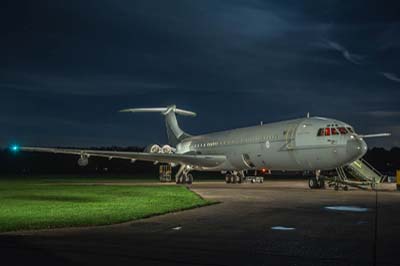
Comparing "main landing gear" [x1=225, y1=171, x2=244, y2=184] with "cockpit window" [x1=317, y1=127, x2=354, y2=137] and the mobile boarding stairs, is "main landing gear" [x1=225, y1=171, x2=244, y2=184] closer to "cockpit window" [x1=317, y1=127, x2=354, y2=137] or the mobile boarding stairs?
the mobile boarding stairs

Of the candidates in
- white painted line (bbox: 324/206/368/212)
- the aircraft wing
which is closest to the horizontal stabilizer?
the aircraft wing

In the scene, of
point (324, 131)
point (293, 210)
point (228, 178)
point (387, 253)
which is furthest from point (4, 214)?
point (228, 178)

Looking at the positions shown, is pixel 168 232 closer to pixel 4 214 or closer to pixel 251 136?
pixel 4 214

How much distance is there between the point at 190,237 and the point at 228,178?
32.7m

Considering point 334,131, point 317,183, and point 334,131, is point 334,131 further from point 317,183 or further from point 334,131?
point 317,183

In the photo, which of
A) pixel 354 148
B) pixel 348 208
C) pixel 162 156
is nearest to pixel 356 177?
pixel 354 148

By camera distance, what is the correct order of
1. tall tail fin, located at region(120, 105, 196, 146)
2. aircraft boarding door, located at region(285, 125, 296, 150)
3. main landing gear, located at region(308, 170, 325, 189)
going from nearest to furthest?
aircraft boarding door, located at region(285, 125, 296, 150) → main landing gear, located at region(308, 170, 325, 189) → tall tail fin, located at region(120, 105, 196, 146)

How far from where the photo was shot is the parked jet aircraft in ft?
91.8

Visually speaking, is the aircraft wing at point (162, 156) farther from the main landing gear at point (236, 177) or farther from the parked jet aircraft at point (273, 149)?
the main landing gear at point (236, 177)

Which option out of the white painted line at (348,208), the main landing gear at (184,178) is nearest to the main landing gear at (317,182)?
the main landing gear at (184,178)

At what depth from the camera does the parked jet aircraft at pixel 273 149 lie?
27977mm

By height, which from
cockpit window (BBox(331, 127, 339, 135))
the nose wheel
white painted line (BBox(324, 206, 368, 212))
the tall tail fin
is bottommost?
white painted line (BBox(324, 206, 368, 212))

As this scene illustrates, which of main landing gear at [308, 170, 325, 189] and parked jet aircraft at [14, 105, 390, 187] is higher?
parked jet aircraft at [14, 105, 390, 187]

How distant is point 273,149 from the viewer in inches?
1261
